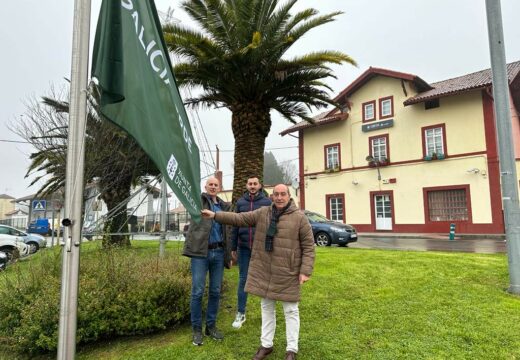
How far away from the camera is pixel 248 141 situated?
9.07 m

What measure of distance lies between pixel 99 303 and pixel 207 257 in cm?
148

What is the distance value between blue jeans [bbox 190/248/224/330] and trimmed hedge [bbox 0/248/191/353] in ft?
2.18

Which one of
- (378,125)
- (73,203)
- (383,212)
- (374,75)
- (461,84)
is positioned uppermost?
(374,75)

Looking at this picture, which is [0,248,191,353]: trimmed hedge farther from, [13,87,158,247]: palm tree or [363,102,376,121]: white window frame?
[363,102,376,121]: white window frame

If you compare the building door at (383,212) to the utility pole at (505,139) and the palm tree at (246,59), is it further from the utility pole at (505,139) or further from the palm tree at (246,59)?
the utility pole at (505,139)

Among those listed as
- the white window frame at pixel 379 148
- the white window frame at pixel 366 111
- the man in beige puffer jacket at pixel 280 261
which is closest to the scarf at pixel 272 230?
the man in beige puffer jacket at pixel 280 261

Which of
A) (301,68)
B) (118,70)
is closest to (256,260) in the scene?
(118,70)

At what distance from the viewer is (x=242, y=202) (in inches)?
189

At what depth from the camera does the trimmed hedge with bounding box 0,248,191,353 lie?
427 cm

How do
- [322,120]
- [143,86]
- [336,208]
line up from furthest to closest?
[322,120] → [336,208] → [143,86]

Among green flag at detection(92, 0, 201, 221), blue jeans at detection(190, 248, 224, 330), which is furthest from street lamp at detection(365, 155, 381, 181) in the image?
green flag at detection(92, 0, 201, 221)

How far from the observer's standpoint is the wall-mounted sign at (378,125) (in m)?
26.1

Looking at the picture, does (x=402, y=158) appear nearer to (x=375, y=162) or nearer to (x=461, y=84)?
(x=375, y=162)

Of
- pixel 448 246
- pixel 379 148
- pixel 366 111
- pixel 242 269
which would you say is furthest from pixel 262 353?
pixel 366 111
